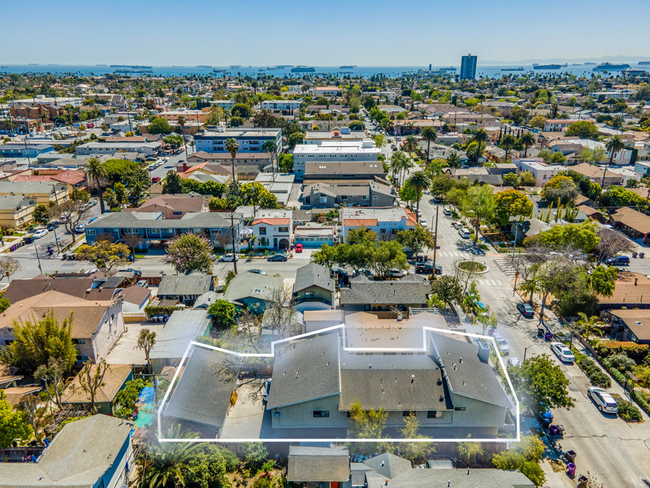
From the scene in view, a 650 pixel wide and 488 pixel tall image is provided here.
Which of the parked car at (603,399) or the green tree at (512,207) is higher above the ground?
the green tree at (512,207)

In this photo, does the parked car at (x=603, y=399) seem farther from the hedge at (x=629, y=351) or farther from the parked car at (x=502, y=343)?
the parked car at (x=502, y=343)

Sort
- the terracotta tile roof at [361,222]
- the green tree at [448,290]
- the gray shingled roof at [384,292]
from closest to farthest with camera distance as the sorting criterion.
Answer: the green tree at [448,290] → the gray shingled roof at [384,292] → the terracotta tile roof at [361,222]

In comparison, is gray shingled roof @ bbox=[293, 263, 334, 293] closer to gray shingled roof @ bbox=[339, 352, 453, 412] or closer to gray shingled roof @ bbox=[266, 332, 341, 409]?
gray shingled roof @ bbox=[266, 332, 341, 409]

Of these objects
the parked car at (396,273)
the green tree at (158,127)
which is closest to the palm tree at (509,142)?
the parked car at (396,273)

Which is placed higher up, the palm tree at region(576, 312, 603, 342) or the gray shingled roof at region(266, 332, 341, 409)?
the gray shingled roof at region(266, 332, 341, 409)

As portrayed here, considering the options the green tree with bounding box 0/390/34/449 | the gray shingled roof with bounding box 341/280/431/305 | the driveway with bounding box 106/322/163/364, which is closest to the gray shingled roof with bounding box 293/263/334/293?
the gray shingled roof with bounding box 341/280/431/305

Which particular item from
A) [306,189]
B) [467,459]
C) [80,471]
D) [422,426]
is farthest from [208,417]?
[306,189]

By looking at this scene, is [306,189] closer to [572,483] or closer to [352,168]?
[352,168]
